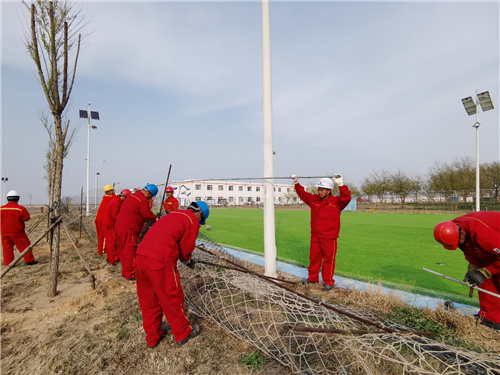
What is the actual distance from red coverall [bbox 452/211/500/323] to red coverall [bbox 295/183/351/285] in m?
1.64

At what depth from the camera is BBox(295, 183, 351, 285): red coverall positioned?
14.3 ft

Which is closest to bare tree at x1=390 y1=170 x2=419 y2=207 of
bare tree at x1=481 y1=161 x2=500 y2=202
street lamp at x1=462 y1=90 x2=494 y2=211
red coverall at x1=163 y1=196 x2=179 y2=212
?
bare tree at x1=481 y1=161 x2=500 y2=202

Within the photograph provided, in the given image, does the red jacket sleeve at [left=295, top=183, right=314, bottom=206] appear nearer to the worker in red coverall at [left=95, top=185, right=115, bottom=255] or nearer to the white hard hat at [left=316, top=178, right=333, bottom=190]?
the white hard hat at [left=316, top=178, right=333, bottom=190]

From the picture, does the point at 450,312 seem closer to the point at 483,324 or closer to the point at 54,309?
the point at 483,324

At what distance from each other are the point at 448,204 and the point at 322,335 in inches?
1260

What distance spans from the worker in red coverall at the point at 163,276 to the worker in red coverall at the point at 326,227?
2.40 metres

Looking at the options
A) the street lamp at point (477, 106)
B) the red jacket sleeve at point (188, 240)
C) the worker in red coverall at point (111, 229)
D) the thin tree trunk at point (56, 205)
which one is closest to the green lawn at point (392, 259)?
the red jacket sleeve at point (188, 240)

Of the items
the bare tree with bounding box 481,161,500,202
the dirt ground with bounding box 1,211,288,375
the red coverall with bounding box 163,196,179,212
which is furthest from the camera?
the bare tree with bounding box 481,161,500,202

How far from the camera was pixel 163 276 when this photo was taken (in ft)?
9.10

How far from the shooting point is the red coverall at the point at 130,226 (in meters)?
5.17

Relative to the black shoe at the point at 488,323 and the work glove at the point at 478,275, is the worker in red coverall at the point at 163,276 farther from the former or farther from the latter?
the black shoe at the point at 488,323

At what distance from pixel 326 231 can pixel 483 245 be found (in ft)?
6.73

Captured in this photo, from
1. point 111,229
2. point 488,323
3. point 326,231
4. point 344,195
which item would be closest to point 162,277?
point 326,231

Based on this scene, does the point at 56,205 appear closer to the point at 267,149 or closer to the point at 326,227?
the point at 267,149
